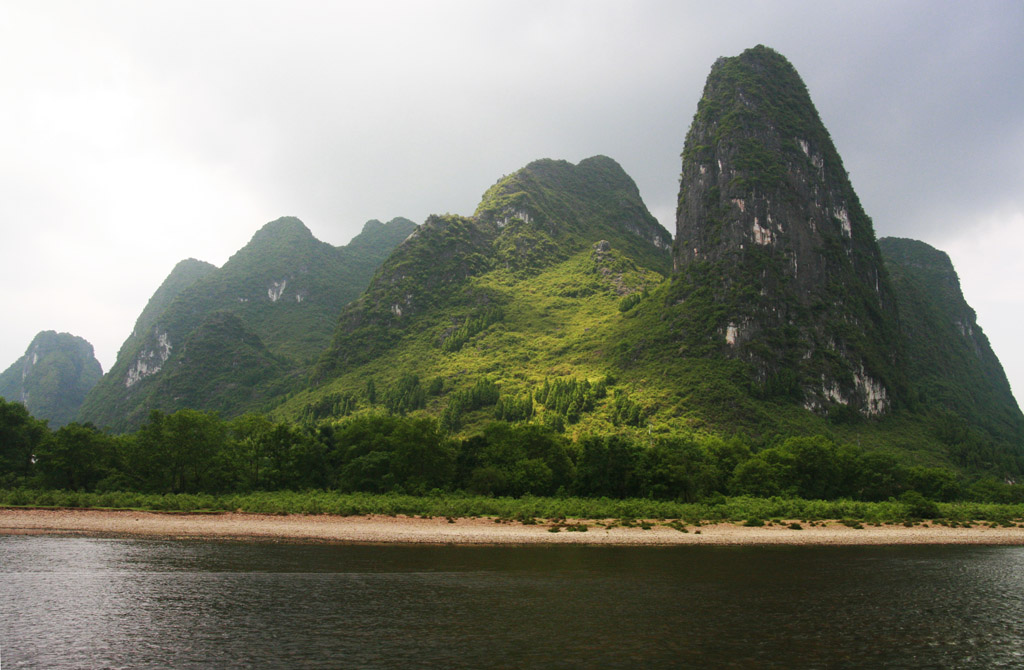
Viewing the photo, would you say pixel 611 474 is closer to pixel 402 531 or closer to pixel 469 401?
pixel 402 531

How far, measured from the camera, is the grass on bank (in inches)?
1892

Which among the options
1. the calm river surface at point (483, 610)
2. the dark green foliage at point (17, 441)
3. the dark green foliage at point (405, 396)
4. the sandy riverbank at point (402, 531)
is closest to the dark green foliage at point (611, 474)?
the sandy riverbank at point (402, 531)

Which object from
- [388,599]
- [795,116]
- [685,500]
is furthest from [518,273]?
[388,599]

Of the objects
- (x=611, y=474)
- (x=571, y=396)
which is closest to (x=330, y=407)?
(x=571, y=396)

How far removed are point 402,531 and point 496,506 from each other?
425 inches

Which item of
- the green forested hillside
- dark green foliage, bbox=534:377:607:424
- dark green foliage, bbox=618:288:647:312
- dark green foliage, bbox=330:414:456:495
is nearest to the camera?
dark green foliage, bbox=330:414:456:495

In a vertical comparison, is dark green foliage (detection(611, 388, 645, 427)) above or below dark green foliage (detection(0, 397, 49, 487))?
above

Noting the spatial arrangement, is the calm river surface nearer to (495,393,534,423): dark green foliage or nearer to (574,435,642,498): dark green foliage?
(574,435,642,498): dark green foliage

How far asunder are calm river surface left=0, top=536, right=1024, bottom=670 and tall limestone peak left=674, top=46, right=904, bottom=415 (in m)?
94.5

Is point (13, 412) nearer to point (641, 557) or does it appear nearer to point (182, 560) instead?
point (182, 560)

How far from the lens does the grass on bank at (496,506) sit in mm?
48062

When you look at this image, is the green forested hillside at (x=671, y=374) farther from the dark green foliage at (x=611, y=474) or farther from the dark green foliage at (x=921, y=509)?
the dark green foliage at (x=921, y=509)

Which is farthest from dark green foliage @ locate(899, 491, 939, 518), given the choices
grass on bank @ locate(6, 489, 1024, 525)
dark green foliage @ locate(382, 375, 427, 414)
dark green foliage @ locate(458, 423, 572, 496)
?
dark green foliage @ locate(382, 375, 427, 414)

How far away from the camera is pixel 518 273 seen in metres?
196
